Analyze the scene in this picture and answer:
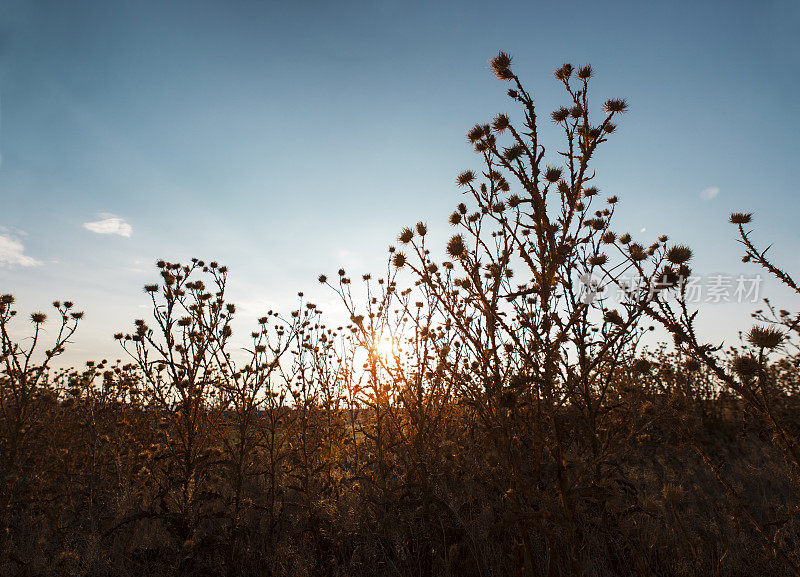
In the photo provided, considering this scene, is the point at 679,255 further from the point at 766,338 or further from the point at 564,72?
the point at 564,72

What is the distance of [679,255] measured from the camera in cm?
305

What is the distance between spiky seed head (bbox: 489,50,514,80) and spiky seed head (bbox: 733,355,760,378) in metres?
2.44

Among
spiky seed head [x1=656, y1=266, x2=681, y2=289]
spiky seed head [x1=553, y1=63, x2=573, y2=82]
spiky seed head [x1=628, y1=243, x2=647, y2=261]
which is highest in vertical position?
spiky seed head [x1=553, y1=63, x2=573, y2=82]

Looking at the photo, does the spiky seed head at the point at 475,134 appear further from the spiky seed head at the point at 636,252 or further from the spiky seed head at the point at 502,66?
the spiky seed head at the point at 636,252

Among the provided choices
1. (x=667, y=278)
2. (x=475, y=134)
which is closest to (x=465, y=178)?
(x=475, y=134)

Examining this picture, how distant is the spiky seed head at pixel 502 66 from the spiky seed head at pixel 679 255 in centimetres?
183

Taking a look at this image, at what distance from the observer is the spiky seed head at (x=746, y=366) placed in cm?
252

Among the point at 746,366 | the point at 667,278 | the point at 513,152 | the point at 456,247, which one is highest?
the point at 513,152

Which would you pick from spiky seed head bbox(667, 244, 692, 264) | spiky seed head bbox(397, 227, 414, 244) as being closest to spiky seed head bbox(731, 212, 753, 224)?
spiky seed head bbox(667, 244, 692, 264)

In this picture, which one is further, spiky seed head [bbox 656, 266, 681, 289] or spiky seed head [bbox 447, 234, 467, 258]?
spiky seed head [bbox 447, 234, 467, 258]

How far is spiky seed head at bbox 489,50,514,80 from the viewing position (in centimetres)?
279

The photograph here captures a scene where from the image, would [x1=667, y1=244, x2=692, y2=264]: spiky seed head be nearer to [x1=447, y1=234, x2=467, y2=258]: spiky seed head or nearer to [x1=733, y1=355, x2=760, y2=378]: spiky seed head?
[x1=733, y1=355, x2=760, y2=378]: spiky seed head

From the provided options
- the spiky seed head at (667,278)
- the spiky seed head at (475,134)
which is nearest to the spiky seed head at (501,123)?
the spiky seed head at (475,134)

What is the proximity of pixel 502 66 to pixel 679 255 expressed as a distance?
1.97m
